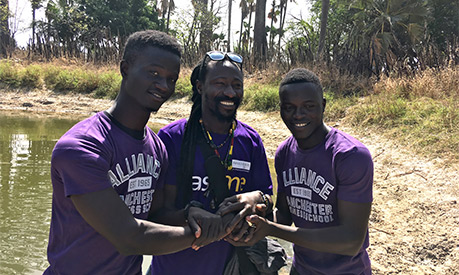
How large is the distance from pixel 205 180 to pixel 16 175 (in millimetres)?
6316

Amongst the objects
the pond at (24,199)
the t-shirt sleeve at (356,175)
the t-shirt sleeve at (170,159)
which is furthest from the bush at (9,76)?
the t-shirt sleeve at (356,175)

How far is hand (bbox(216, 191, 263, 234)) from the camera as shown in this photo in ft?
6.88

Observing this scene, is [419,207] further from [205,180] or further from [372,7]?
[372,7]

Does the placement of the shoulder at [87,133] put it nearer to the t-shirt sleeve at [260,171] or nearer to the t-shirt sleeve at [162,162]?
the t-shirt sleeve at [162,162]

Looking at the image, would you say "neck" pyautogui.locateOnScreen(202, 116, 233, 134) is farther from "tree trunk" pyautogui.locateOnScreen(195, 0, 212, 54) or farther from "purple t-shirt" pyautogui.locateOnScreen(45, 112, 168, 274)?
"tree trunk" pyautogui.locateOnScreen(195, 0, 212, 54)

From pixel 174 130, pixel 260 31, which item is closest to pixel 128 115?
pixel 174 130

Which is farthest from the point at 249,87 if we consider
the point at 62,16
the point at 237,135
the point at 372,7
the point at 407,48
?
the point at 62,16

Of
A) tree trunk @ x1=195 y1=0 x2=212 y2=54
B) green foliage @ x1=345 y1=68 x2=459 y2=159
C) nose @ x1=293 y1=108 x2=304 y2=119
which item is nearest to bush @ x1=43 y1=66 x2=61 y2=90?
tree trunk @ x1=195 y1=0 x2=212 y2=54

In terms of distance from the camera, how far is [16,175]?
281 inches

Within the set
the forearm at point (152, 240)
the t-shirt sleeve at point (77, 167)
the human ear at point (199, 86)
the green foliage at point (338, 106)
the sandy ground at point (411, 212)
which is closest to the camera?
the t-shirt sleeve at point (77, 167)

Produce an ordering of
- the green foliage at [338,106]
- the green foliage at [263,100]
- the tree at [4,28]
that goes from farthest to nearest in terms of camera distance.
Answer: the tree at [4,28], the green foliage at [263,100], the green foliage at [338,106]

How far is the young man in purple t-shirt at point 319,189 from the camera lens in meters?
2.10

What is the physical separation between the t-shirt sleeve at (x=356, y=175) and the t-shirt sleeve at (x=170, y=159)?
1029mm

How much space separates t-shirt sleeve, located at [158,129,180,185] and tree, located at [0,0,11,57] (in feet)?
81.4
